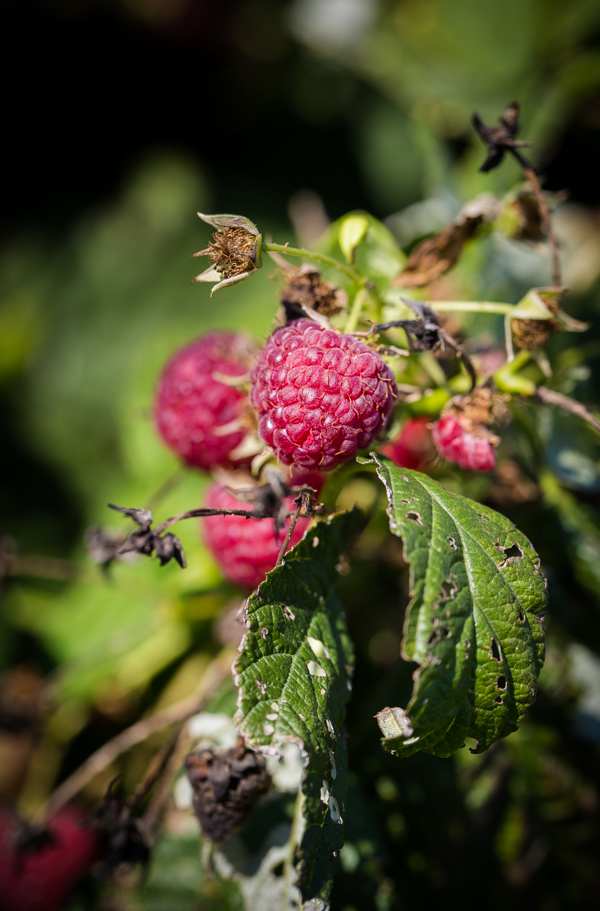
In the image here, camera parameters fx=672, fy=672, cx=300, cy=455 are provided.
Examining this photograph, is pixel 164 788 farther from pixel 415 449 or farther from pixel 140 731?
pixel 415 449

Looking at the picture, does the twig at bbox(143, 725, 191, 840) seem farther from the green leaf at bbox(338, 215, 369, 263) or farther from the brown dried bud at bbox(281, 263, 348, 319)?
the green leaf at bbox(338, 215, 369, 263)

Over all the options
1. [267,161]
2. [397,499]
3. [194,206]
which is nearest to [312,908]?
[397,499]

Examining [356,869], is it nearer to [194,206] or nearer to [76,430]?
[76,430]

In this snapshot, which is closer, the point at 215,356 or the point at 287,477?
the point at 287,477

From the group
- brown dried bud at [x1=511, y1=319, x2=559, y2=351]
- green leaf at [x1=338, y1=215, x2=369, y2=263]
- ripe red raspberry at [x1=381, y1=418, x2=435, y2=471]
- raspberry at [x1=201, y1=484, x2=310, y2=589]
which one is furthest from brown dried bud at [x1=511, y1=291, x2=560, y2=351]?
raspberry at [x1=201, y1=484, x2=310, y2=589]

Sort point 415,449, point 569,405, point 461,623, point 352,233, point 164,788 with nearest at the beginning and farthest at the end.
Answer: point 461,623, point 569,405, point 352,233, point 164,788, point 415,449

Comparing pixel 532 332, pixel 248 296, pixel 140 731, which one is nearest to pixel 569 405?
pixel 532 332

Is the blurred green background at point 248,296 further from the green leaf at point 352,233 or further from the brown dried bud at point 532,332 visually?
the green leaf at point 352,233
